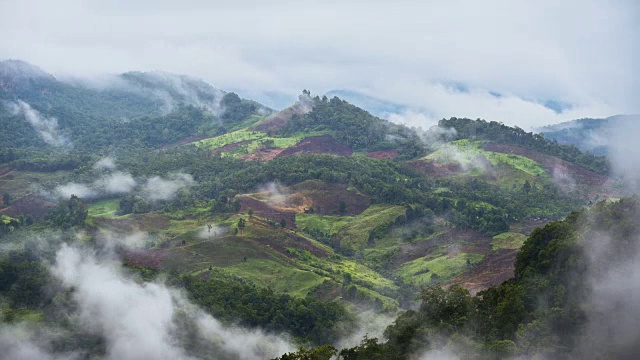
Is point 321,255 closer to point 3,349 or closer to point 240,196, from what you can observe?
point 240,196

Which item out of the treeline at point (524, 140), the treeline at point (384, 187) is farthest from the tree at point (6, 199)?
the treeline at point (524, 140)

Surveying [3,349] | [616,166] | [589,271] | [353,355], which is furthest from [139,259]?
[616,166]

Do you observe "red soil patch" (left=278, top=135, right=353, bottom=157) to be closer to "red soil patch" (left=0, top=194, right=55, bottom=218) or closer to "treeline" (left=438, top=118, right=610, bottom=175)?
"treeline" (left=438, top=118, right=610, bottom=175)

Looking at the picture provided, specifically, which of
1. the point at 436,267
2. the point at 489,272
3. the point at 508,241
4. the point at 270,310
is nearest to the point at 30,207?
the point at 270,310

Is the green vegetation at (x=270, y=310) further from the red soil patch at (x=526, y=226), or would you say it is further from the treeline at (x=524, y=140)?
the treeline at (x=524, y=140)

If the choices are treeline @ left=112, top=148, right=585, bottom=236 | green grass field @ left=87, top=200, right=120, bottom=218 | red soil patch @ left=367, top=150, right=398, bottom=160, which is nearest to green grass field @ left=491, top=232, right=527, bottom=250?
treeline @ left=112, top=148, right=585, bottom=236

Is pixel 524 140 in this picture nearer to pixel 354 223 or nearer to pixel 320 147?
pixel 320 147

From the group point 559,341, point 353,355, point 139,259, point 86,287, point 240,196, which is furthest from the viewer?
point 240,196
